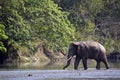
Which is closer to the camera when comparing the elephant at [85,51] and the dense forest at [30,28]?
the elephant at [85,51]

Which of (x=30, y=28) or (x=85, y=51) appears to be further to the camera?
(x=30, y=28)

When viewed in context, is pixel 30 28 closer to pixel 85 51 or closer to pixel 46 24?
pixel 46 24

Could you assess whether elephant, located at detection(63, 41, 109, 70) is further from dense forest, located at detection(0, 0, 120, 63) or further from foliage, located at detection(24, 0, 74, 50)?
foliage, located at detection(24, 0, 74, 50)

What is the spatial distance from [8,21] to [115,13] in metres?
26.7

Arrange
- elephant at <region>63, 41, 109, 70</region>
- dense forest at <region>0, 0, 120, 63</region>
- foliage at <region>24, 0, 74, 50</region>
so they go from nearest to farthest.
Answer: elephant at <region>63, 41, 109, 70</region> → dense forest at <region>0, 0, 120, 63</region> → foliage at <region>24, 0, 74, 50</region>

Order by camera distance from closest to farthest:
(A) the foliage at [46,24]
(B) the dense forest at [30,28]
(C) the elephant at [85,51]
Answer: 1. (C) the elephant at [85,51]
2. (B) the dense forest at [30,28]
3. (A) the foliage at [46,24]

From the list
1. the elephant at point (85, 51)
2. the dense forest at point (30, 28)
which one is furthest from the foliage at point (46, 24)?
the elephant at point (85, 51)

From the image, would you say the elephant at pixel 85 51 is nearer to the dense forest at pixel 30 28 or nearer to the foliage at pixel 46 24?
the dense forest at pixel 30 28

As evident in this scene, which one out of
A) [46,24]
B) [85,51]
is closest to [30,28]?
[46,24]

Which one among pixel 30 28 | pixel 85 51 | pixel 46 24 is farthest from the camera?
pixel 46 24

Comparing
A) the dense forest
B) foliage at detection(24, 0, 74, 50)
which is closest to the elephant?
the dense forest

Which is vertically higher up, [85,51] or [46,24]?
[46,24]

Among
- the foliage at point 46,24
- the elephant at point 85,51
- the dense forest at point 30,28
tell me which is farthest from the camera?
the foliage at point 46,24

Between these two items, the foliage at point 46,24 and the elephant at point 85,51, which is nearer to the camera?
the elephant at point 85,51
